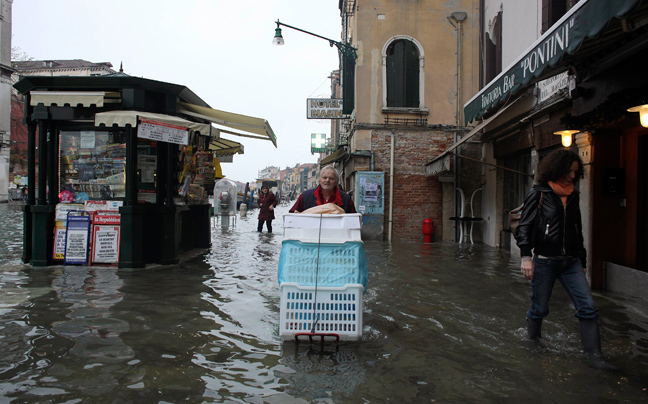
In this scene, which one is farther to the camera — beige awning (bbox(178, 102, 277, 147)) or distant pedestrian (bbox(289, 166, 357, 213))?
beige awning (bbox(178, 102, 277, 147))

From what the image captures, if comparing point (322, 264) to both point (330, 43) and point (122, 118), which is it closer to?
point (122, 118)

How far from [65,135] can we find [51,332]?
16.5 feet

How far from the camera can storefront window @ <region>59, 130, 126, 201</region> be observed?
8.36m

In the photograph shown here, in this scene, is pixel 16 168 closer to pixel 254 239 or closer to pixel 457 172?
pixel 254 239

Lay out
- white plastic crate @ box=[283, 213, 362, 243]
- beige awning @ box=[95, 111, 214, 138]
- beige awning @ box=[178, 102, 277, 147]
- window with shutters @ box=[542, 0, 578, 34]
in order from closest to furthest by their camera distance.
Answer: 1. white plastic crate @ box=[283, 213, 362, 243]
2. beige awning @ box=[95, 111, 214, 138]
3. window with shutters @ box=[542, 0, 578, 34]
4. beige awning @ box=[178, 102, 277, 147]

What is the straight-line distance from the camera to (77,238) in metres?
8.17

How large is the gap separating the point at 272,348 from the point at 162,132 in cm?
491

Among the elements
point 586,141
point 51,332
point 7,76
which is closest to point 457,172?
point 586,141

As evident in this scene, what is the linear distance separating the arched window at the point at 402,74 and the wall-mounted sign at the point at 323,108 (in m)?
3.08

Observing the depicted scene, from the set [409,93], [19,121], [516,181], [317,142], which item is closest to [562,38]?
[516,181]

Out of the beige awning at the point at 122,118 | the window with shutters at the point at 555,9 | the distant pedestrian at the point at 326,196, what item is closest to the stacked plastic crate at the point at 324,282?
the distant pedestrian at the point at 326,196

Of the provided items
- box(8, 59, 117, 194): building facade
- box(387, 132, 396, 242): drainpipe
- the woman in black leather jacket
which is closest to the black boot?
the woman in black leather jacket

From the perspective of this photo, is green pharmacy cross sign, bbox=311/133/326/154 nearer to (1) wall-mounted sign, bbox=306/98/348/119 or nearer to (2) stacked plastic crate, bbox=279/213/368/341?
(1) wall-mounted sign, bbox=306/98/348/119

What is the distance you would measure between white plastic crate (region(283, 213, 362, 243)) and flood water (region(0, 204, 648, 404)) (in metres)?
0.98
